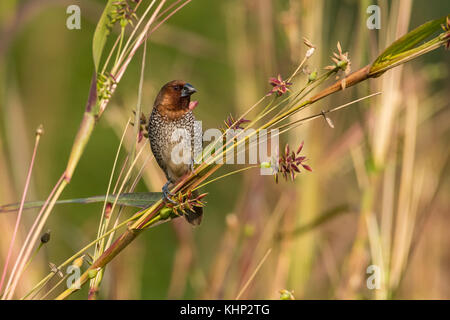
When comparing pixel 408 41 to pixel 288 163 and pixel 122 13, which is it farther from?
pixel 122 13

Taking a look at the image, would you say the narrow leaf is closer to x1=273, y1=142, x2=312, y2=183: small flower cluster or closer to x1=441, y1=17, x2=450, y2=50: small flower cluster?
x1=441, y1=17, x2=450, y2=50: small flower cluster

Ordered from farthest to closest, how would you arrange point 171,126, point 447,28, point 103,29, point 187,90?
point 171,126, point 187,90, point 103,29, point 447,28

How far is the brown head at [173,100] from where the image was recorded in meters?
2.18

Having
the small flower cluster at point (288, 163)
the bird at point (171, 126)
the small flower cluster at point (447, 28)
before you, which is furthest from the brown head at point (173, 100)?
the small flower cluster at point (447, 28)

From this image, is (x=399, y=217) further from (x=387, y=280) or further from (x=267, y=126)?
(x=267, y=126)

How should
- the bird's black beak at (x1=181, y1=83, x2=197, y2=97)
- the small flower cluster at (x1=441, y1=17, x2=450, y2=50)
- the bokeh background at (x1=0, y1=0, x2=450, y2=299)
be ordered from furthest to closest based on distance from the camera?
the bird's black beak at (x1=181, y1=83, x2=197, y2=97) < the bokeh background at (x1=0, y1=0, x2=450, y2=299) < the small flower cluster at (x1=441, y1=17, x2=450, y2=50)

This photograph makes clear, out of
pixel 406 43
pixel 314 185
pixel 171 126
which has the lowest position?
pixel 314 185

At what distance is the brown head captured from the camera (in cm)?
218

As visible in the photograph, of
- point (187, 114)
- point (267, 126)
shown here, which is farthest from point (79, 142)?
point (187, 114)

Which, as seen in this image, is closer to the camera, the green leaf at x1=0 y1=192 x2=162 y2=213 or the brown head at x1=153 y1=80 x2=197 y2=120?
the green leaf at x1=0 y1=192 x2=162 y2=213

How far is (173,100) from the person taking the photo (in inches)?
86.4

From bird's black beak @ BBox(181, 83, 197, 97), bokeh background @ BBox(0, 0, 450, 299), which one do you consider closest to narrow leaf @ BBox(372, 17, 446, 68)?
bokeh background @ BBox(0, 0, 450, 299)

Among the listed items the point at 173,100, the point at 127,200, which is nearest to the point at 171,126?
the point at 173,100
